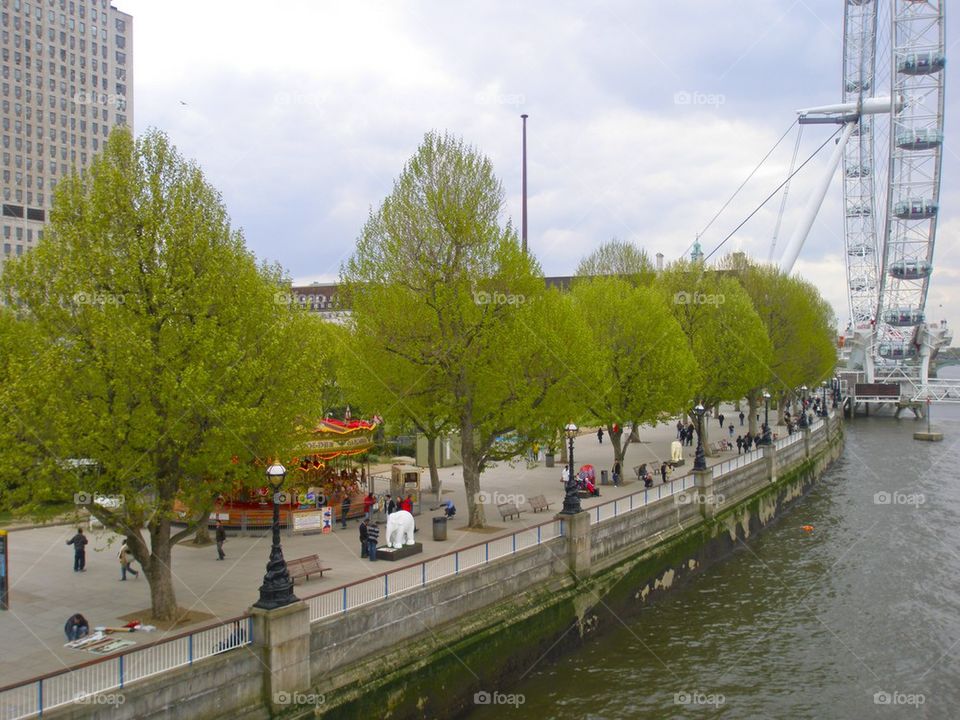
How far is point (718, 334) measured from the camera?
48.6 metres

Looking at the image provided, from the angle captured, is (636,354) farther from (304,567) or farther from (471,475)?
(304,567)

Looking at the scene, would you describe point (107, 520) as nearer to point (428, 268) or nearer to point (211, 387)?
point (211, 387)

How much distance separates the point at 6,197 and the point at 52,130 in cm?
1219

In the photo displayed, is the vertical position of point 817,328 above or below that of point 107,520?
above

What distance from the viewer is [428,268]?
25422 millimetres

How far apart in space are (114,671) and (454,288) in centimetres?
1571

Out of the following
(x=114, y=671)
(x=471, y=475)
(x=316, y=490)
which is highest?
(x=471, y=475)

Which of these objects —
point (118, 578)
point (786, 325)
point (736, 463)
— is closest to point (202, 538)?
point (118, 578)

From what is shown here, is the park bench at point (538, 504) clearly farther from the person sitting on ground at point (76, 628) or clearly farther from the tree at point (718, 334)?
the tree at point (718, 334)

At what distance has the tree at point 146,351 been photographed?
14.9 m

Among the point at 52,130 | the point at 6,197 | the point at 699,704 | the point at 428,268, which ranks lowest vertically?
the point at 699,704

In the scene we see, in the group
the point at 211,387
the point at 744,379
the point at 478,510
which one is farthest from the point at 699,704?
the point at 744,379

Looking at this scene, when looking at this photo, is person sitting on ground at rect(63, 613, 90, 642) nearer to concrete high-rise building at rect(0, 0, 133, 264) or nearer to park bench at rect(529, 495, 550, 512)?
park bench at rect(529, 495, 550, 512)

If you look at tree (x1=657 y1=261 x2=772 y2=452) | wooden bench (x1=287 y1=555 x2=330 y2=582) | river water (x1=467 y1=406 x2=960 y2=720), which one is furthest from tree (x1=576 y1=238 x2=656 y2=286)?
wooden bench (x1=287 y1=555 x2=330 y2=582)
